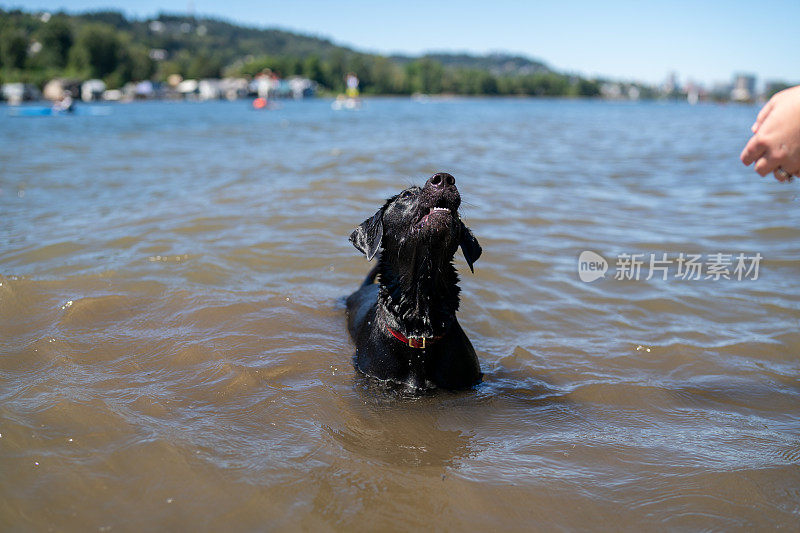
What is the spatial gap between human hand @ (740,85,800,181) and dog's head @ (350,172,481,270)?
5.99 ft

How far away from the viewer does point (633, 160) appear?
19891 mm

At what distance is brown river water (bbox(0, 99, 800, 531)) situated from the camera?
126 inches

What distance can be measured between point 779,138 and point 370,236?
278 centimetres

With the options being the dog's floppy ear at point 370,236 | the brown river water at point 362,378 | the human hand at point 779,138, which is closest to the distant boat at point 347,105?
the brown river water at point 362,378

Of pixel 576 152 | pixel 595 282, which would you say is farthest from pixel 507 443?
pixel 576 152

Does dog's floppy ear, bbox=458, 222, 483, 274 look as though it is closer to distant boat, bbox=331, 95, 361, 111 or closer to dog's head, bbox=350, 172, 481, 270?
dog's head, bbox=350, 172, 481, 270

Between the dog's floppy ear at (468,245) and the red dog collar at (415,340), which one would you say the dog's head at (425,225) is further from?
the red dog collar at (415,340)

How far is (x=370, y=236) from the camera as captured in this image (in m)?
4.67

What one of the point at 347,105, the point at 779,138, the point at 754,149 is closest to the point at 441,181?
the point at 754,149

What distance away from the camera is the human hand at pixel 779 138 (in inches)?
118

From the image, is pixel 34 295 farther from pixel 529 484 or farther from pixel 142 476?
pixel 529 484

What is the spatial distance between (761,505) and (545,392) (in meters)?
1.78

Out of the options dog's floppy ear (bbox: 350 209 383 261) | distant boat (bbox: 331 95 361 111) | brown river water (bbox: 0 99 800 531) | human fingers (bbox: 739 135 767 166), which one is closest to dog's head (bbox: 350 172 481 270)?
dog's floppy ear (bbox: 350 209 383 261)

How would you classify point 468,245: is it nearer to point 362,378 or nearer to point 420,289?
point 420,289
